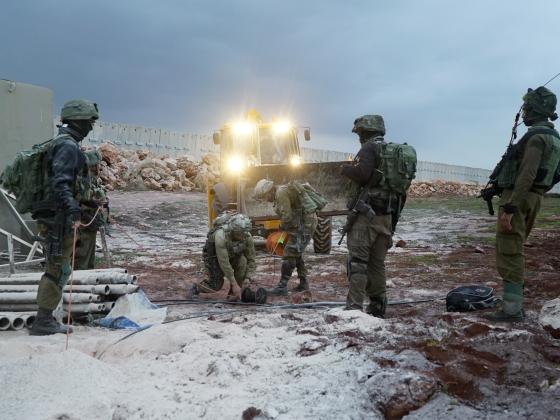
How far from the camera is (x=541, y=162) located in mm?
4137

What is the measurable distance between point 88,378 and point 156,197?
56.4 ft

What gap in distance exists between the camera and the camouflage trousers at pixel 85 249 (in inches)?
235

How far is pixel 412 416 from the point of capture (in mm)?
2521

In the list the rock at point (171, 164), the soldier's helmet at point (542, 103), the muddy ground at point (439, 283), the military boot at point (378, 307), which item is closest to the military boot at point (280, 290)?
the muddy ground at point (439, 283)

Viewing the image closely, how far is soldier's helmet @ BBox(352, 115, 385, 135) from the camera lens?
189 inches

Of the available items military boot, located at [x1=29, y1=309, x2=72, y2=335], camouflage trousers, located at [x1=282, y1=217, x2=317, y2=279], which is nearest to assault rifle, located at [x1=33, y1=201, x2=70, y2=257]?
military boot, located at [x1=29, y1=309, x2=72, y2=335]

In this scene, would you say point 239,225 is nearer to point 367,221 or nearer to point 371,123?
point 367,221

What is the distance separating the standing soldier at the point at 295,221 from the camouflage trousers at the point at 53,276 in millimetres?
2755

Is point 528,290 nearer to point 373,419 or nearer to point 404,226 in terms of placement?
point 373,419

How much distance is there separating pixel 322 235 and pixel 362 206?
5569 mm

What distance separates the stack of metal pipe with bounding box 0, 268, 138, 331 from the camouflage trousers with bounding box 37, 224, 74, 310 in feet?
1.25

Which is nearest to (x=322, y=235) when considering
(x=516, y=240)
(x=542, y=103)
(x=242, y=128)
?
(x=242, y=128)

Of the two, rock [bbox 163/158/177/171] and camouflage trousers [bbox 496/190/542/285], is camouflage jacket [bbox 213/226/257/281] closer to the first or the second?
camouflage trousers [bbox 496/190/542/285]

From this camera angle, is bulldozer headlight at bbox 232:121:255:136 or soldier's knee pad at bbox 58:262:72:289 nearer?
soldier's knee pad at bbox 58:262:72:289
